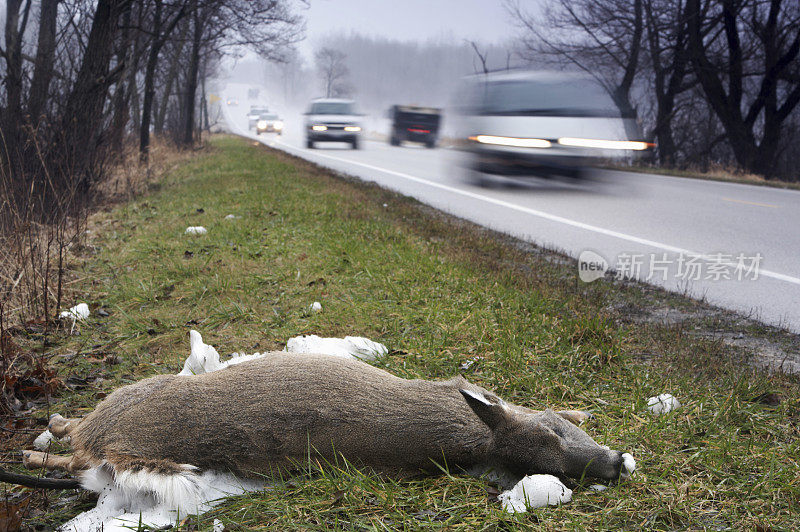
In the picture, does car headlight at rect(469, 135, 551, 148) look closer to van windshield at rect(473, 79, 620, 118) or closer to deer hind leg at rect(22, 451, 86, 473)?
van windshield at rect(473, 79, 620, 118)

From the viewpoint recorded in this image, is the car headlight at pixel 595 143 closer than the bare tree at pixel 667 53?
Yes

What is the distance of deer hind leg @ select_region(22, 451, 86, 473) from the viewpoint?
2.31 metres

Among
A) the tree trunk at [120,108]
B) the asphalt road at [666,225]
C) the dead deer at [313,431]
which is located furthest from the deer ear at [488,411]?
the tree trunk at [120,108]

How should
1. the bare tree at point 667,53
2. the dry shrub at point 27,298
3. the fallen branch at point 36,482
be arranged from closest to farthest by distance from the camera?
the fallen branch at point 36,482 < the dry shrub at point 27,298 < the bare tree at point 667,53

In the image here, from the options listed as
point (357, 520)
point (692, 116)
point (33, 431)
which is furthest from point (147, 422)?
point (692, 116)

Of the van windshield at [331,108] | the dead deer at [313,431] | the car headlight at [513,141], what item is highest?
the van windshield at [331,108]

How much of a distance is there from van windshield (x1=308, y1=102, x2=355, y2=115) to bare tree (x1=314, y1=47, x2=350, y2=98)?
64597 millimetres

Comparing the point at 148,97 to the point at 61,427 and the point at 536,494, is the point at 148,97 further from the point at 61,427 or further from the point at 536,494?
the point at 536,494

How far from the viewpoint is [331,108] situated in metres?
27.8

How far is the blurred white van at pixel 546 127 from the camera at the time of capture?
11789 millimetres

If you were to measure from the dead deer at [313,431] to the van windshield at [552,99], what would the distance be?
35.2 ft

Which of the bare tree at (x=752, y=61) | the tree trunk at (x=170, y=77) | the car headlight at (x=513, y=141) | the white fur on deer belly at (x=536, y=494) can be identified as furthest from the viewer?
the tree trunk at (x=170, y=77)

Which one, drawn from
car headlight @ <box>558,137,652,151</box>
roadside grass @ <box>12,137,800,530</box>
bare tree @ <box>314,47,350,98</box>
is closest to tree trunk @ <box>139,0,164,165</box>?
roadside grass @ <box>12,137,800,530</box>

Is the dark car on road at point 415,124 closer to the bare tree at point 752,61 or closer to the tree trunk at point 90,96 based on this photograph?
the bare tree at point 752,61
